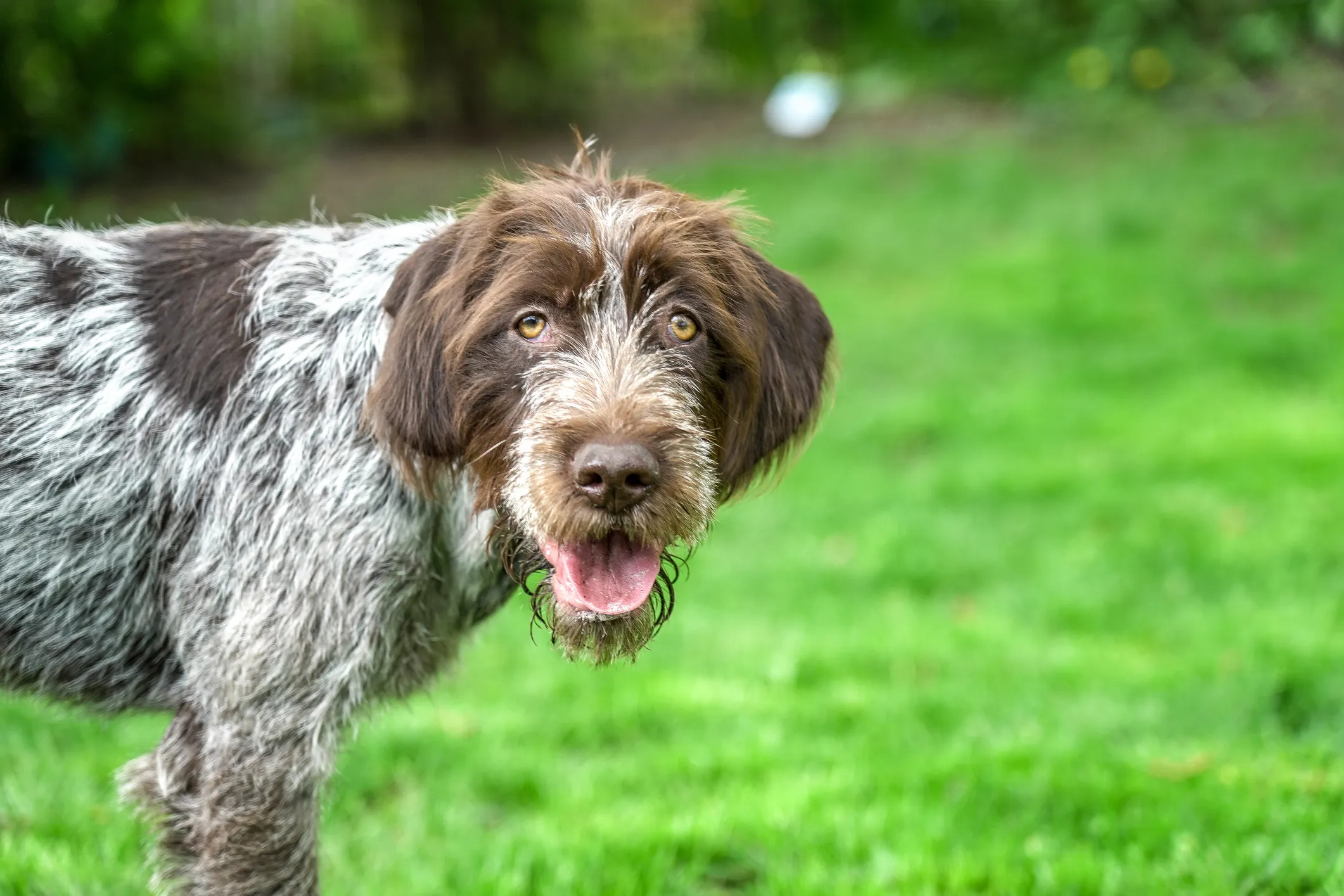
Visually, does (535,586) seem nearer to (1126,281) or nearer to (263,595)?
(263,595)

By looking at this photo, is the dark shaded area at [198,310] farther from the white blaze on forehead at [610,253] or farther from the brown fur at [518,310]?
the white blaze on forehead at [610,253]

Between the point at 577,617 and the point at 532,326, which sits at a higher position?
the point at 532,326

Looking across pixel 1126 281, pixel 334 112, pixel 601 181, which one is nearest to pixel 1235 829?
pixel 601 181

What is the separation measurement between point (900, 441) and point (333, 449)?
245 inches

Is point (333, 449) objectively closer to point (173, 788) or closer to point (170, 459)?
point (170, 459)

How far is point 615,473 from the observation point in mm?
2844

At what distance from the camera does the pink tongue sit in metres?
3.02

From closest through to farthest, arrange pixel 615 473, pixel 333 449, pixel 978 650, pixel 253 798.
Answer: pixel 615 473 → pixel 253 798 → pixel 333 449 → pixel 978 650

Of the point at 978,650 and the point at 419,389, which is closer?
the point at 419,389

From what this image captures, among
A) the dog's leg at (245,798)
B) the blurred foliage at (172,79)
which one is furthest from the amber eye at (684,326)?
the blurred foliage at (172,79)

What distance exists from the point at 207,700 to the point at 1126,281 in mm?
9153

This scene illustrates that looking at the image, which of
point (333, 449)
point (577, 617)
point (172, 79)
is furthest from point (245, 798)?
point (172, 79)

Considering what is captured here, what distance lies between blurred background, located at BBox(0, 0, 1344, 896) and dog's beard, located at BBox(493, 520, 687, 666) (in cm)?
79

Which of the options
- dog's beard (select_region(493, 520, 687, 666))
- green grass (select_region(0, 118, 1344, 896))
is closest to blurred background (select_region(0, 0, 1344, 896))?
green grass (select_region(0, 118, 1344, 896))
